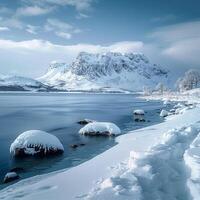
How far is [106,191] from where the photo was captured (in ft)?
41.5

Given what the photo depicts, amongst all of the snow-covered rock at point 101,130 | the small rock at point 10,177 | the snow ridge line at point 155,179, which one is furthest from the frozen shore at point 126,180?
the snow-covered rock at point 101,130

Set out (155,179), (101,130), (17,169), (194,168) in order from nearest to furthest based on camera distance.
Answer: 1. (155,179)
2. (194,168)
3. (17,169)
4. (101,130)

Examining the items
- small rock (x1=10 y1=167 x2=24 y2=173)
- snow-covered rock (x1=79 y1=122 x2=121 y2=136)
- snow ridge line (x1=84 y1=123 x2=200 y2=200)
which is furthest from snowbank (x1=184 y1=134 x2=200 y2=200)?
snow-covered rock (x1=79 y1=122 x2=121 y2=136)

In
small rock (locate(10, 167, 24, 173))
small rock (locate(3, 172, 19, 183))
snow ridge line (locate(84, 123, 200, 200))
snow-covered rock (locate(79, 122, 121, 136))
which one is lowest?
small rock (locate(10, 167, 24, 173))

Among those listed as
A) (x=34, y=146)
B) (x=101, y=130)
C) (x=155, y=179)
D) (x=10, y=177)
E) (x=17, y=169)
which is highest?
(x=155, y=179)

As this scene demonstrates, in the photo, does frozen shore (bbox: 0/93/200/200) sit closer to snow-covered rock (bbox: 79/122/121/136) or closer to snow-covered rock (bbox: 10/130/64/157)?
snow-covered rock (bbox: 10/130/64/157)

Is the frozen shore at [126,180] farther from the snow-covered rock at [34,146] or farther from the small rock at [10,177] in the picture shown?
the snow-covered rock at [34,146]

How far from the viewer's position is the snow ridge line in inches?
491

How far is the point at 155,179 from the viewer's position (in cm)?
1431

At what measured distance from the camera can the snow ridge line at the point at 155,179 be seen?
1248cm

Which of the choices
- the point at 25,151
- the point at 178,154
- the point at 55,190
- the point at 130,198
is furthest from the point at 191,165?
the point at 25,151

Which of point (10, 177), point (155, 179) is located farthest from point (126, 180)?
point (10, 177)

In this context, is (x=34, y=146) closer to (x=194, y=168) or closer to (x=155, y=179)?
(x=155, y=179)

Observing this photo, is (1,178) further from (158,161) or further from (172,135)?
(172,135)
